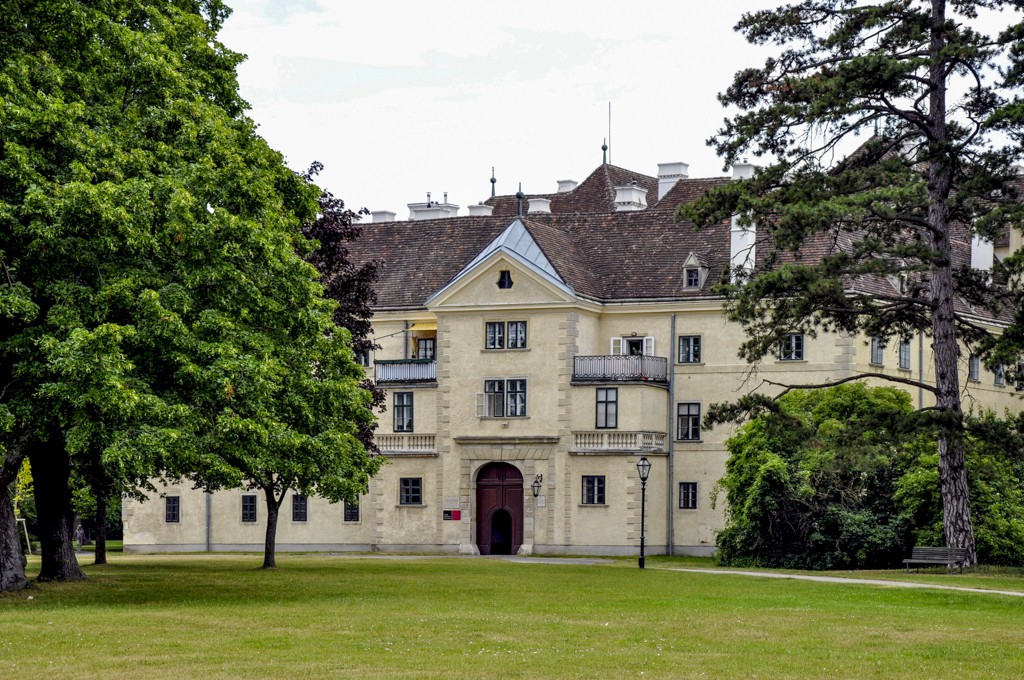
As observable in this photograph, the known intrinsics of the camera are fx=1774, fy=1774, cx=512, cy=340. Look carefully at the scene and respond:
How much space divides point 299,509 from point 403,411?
6.09 metres

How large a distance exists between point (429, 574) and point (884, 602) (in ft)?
48.3

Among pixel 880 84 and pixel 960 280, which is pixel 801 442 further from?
pixel 880 84

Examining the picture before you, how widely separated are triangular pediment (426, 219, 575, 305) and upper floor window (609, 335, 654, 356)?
2881 millimetres

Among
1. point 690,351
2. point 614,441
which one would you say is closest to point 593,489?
point 614,441

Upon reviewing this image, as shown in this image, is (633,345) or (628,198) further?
(628,198)

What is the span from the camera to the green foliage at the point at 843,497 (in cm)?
4769

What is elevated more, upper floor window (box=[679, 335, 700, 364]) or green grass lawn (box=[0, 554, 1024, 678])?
upper floor window (box=[679, 335, 700, 364])

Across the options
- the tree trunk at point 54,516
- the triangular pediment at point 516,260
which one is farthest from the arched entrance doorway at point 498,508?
the tree trunk at point 54,516

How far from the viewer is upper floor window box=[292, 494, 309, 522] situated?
6819 cm

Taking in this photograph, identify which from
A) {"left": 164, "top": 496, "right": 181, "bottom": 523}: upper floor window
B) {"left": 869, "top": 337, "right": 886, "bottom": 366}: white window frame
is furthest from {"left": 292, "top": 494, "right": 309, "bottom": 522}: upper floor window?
{"left": 869, "top": 337, "right": 886, "bottom": 366}: white window frame

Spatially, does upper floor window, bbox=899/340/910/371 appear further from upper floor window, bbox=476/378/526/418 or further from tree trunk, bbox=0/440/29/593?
tree trunk, bbox=0/440/29/593

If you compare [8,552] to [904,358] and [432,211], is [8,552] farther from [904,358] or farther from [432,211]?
[432,211]

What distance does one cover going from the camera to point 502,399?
212 ft

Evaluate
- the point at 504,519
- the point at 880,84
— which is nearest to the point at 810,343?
the point at 504,519
